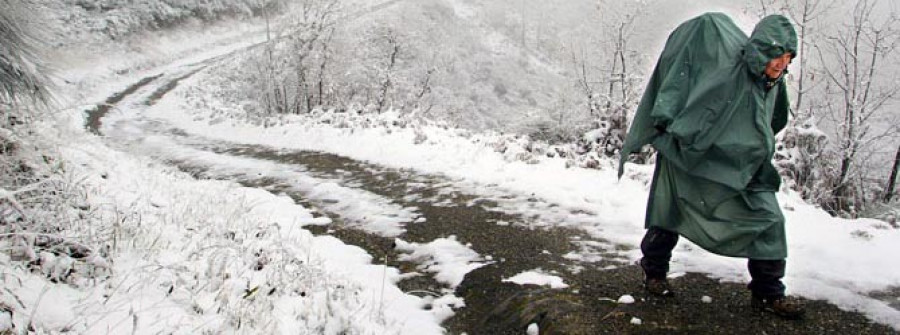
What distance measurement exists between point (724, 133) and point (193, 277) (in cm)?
364

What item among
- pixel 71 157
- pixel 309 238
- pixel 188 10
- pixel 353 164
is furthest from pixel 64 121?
pixel 188 10

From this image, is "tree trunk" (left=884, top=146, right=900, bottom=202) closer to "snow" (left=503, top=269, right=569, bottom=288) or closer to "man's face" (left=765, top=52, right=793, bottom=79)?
"man's face" (left=765, top=52, right=793, bottom=79)

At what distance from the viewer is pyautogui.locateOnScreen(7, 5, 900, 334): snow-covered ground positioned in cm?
307

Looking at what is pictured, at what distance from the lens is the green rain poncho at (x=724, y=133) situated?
3.34 metres

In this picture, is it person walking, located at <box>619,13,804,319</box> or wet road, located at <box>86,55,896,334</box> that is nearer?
person walking, located at <box>619,13,804,319</box>

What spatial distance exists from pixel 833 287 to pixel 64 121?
23.1ft

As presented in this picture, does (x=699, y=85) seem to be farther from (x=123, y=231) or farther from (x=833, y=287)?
(x=123, y=231)

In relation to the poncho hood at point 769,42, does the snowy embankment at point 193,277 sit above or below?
below

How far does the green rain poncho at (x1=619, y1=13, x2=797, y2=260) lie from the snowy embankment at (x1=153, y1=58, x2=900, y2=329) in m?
1.01

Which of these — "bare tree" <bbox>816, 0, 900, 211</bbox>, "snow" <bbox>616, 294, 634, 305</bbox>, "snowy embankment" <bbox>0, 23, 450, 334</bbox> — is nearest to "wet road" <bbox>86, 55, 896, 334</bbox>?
"snow" <bbox>616, 294, 634, 305</bbox>

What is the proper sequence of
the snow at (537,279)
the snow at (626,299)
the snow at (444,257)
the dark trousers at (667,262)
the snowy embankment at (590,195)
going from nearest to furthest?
the dark trousers at (667,262) < the snow at (626,299) < the snowy embankment at (590,195) < the snow at (537,279) < the snow at (444,257)

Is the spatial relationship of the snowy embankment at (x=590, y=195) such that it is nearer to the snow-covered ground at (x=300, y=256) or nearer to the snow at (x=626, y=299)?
the snow-covered ground at (x=300, y=256)

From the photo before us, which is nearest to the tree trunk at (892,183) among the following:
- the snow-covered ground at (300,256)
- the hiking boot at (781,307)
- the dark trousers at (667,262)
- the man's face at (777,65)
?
the snow-covered ground at (300,256)

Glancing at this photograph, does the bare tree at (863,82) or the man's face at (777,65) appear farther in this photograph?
the bare tree at (863,82)
